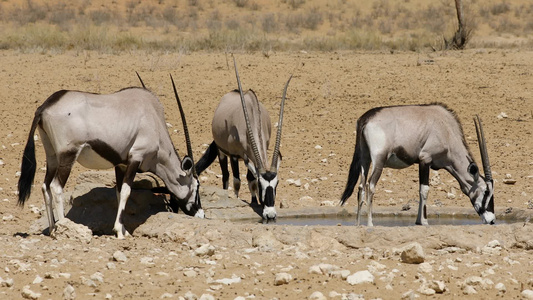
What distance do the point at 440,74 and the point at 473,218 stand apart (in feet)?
26.7

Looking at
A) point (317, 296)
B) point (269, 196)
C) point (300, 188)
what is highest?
point (317, 296)

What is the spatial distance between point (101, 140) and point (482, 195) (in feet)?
13.7

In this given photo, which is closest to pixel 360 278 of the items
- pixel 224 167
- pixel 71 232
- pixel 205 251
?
pixel 205 251

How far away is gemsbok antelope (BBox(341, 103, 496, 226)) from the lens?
953cm

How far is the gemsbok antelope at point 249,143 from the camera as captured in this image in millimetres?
9695

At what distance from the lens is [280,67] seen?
18469mm

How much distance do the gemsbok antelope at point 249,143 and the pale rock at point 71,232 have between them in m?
1.99

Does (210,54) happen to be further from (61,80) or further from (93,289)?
(93,289)

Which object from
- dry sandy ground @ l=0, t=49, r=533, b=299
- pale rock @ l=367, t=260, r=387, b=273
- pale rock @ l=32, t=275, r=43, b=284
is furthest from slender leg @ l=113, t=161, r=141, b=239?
pale rock @ l=367, t=260, r=387, b=273

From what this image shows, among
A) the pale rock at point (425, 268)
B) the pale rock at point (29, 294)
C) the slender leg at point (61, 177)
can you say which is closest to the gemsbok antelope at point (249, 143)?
the slender leg at point (61, 177)

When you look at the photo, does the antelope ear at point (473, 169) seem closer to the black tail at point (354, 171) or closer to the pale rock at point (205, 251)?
the black tail at point (354, 171)

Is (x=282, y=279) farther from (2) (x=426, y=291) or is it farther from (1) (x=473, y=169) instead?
(1) (x=473, y=169)

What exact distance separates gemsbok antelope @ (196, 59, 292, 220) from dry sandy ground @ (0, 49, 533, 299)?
0.91m

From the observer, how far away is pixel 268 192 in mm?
9562
